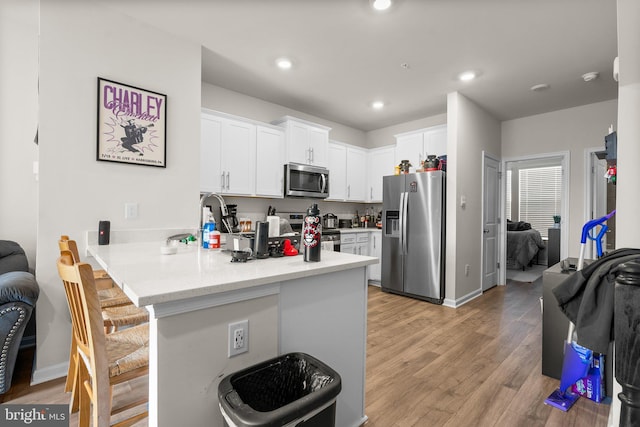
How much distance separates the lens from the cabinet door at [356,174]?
5.11 meters

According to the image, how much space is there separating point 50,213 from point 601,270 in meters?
3.05

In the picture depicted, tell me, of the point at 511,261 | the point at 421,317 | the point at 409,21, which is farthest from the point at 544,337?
the point at 511,261

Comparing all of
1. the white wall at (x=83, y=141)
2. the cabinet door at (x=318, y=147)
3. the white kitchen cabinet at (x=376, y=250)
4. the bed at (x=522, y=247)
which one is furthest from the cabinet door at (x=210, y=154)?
the bed at (x=522, y=247)

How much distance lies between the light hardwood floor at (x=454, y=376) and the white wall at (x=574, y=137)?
1.81 metres

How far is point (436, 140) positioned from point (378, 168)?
3.74 ft

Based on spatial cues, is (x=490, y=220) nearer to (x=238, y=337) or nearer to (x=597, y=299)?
(x=597, y=299)

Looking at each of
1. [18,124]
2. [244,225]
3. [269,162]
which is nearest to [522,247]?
[269,162]

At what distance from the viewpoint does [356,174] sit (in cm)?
522

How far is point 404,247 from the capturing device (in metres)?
4.14

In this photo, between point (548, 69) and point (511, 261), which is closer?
point (548, 69)

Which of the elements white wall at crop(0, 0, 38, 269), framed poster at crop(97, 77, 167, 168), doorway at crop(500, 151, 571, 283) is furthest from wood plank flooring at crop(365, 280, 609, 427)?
doorway at crop(500, 151, 571, 283)

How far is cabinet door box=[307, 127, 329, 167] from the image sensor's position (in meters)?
4.38

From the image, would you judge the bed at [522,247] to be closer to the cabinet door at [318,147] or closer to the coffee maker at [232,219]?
the cabinet door at [318,147]

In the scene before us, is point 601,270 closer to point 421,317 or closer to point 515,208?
point 421,317
